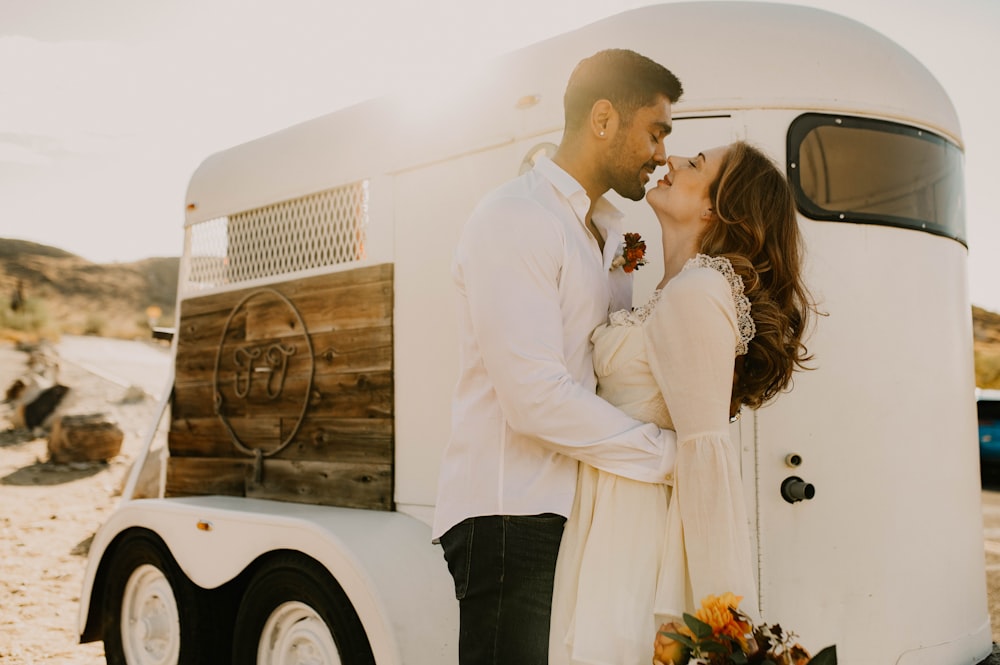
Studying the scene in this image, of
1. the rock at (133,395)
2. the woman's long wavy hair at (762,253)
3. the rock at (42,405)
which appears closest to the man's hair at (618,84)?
the woman's long wavy hair at (762,253)

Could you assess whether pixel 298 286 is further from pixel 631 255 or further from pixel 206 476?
pixel 631 255

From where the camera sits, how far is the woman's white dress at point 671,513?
73.9 inches

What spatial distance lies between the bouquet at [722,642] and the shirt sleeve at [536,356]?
1.11 ft

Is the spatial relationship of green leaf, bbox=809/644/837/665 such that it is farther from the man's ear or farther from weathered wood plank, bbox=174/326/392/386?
weathered wood plank, bbox=174/326/392/386

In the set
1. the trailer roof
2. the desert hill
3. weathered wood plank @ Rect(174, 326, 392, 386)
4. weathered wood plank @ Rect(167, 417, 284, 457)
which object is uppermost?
the desert hill

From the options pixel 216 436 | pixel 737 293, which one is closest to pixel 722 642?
pixel 737 293

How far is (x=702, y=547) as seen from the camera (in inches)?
73.7

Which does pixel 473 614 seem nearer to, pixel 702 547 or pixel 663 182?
pixel 702 547

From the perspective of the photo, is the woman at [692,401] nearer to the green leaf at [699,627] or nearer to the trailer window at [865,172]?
the green leaf at [699,627]

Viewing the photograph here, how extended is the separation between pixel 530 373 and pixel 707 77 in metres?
1.35

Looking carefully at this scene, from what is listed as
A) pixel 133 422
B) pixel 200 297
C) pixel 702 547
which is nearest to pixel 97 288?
pixel 133 422

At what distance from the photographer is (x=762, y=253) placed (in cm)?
211

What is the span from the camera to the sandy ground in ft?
16.8

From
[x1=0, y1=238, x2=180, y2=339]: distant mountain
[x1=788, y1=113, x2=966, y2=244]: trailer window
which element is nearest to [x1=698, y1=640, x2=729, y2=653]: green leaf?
[x1=788, y1=113, x2=966, y2=244]: trailer window
